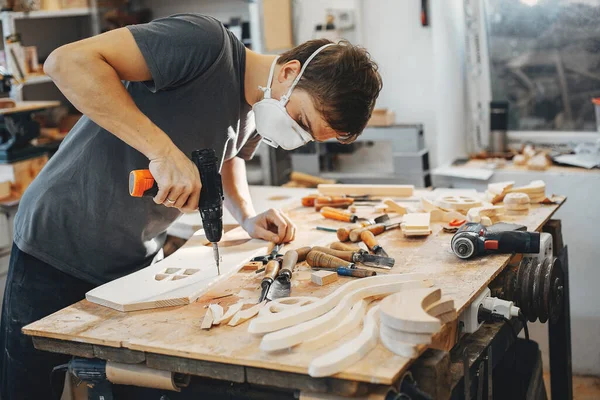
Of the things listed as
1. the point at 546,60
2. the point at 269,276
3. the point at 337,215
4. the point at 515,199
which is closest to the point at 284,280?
the point at 269,276

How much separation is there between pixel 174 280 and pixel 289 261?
32cm

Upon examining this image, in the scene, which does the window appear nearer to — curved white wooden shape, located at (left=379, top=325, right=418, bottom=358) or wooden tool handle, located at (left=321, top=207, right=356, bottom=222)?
wooden tool handle, located at (left=321, top=207, right=356, bottom=222)

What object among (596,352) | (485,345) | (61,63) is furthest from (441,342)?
(596,352)

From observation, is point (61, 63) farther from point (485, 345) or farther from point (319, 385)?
point (485, 345)

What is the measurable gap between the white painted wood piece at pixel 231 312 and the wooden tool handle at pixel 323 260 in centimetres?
32

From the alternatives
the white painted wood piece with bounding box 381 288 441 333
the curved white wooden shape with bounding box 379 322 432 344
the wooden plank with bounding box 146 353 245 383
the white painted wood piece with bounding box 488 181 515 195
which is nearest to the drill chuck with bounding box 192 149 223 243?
the wooden plank with bounding box 146 353 245 383

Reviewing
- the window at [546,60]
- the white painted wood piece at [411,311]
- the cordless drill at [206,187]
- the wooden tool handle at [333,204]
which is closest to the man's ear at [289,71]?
the cordless drill at [206,187]

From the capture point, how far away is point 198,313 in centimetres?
177

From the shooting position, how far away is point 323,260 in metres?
2.06

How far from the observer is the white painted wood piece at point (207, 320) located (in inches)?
65.2

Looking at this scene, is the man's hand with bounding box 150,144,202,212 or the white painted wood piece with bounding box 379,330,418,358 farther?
the man's hand with bounding box 150,144,202,212

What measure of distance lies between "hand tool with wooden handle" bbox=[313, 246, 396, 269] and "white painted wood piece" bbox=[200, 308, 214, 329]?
504 mm

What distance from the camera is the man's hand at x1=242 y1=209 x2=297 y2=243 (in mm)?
2344

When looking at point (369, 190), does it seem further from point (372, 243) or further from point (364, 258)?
point (364, 258)
